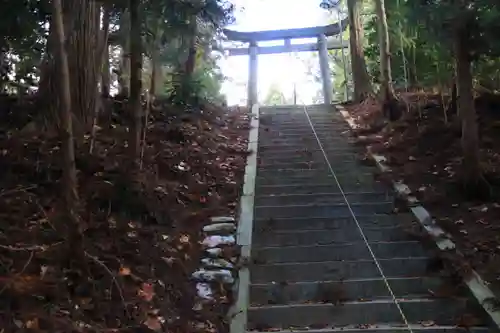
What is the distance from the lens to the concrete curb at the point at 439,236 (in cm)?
434

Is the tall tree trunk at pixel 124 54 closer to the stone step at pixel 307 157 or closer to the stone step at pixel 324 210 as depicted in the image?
the stone step at pixel 307 157

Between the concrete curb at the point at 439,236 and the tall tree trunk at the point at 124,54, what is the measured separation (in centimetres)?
375

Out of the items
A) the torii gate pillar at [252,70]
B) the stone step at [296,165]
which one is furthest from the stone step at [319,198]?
the torii gate pillar at [252,70]

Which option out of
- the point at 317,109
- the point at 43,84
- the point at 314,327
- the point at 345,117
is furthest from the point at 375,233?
the point at 317,109

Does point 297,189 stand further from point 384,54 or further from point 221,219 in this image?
point 384,54

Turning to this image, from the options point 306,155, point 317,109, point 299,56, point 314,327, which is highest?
point 299,56

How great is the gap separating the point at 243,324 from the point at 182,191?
2588mm

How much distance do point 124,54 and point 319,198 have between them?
3.62 m

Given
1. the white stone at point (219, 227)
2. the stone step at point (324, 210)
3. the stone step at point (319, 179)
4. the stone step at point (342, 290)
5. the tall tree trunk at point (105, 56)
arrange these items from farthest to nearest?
the stone step at point (319, 179), the tall tree trunk at point (105, 56), the stone step at point (324, 210), the white stone at point (219, 227), the stone step at point (342, 290)

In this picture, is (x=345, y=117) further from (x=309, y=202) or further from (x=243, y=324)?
(x=243, y=324)

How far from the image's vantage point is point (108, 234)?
4.81m

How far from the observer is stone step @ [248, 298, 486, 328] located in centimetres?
448

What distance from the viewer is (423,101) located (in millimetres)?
9578

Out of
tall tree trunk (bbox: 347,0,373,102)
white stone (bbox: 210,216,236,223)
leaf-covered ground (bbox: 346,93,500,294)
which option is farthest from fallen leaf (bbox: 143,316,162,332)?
tall tree trunk (bbox: 347,0,373,102)
